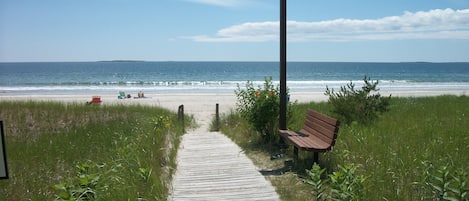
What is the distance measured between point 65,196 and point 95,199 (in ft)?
1.14

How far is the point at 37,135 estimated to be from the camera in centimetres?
997

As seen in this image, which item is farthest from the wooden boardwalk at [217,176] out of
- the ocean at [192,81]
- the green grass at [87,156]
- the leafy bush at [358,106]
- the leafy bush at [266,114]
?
the ocean at [192,81]

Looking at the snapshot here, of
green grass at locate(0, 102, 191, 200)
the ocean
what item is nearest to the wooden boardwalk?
green grass at locate(0, 102, 191, 200)

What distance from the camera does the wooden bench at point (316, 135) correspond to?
5277mm

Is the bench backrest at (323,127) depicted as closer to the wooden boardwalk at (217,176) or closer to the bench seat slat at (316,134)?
the bench seat slat at (316,134)

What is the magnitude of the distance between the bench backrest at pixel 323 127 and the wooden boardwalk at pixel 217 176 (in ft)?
3.46

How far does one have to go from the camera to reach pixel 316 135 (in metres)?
6.19

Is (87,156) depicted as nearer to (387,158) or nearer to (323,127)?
(323,127)

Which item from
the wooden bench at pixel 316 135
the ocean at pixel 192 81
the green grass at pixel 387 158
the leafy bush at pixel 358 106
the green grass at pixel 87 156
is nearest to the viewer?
the green grass at pixel 387 158

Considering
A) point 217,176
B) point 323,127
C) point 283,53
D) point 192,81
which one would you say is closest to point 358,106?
point 283,53

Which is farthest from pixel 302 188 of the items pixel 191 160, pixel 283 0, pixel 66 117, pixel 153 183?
pixel 66 117

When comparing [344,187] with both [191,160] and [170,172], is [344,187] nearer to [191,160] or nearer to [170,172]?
[170,172]

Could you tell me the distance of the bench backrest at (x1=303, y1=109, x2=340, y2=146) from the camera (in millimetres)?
5301

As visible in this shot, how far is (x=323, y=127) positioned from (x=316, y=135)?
375 millimetres
